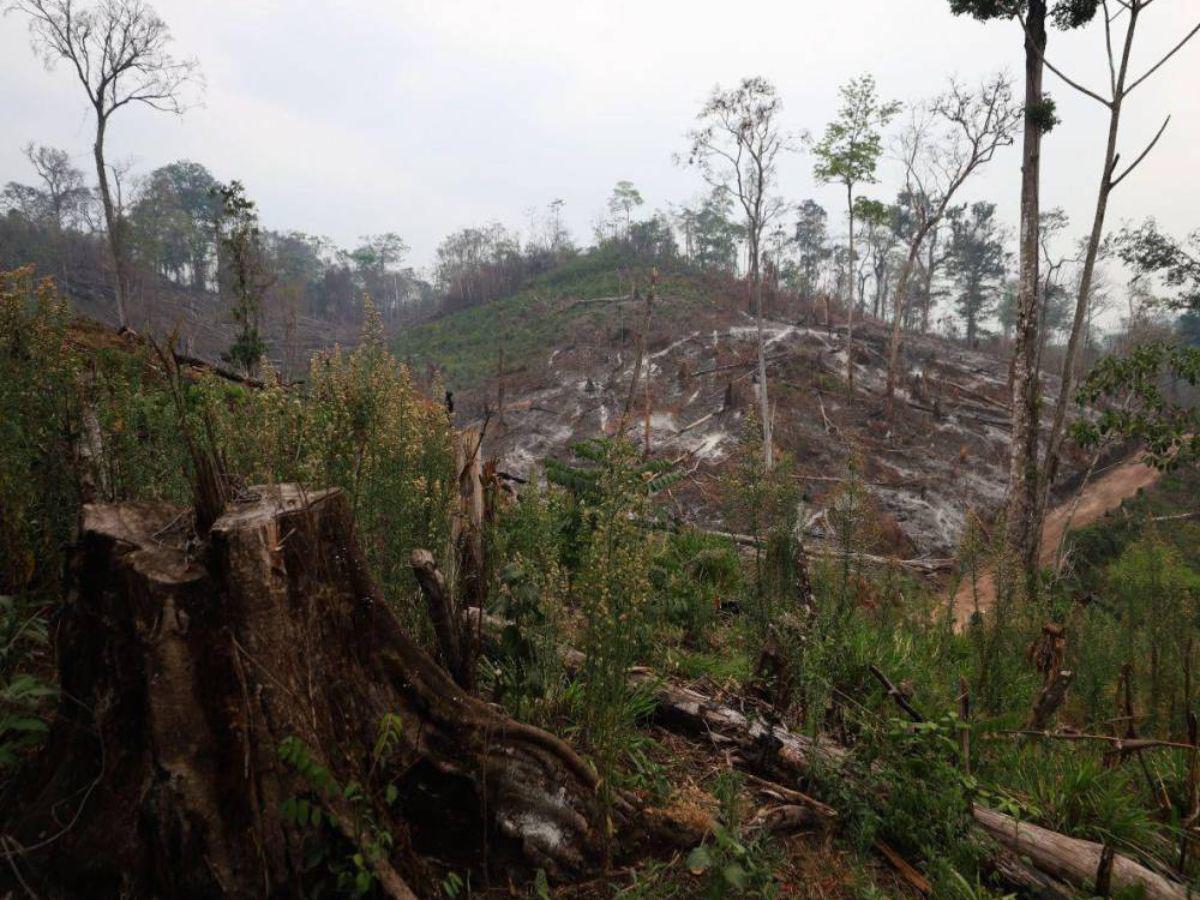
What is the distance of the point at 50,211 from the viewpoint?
5372cm

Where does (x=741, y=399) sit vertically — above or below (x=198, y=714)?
above

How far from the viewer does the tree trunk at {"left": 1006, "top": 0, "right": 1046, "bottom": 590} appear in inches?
384

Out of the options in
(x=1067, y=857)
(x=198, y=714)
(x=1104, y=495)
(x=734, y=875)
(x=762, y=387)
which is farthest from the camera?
(x=1104, y=495)

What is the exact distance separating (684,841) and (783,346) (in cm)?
2897

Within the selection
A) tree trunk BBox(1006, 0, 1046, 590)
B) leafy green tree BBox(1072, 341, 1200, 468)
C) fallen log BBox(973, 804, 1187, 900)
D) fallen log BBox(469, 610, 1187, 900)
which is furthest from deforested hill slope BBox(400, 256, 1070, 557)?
fallen log BBox(973, 804, 1187, 900)

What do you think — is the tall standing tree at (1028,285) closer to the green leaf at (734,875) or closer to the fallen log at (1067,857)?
the fallen log at (1067,857)

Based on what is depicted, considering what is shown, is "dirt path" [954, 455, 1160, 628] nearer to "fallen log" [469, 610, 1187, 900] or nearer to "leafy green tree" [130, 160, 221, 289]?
"fallen log" [469, 610, 1187, 900]

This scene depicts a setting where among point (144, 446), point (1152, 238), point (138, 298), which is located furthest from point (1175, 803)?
point (138, 298)

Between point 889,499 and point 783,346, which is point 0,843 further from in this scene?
point 783,346

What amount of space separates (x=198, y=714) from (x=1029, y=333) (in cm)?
1145

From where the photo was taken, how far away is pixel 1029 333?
1002cm

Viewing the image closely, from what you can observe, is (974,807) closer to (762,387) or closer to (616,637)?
(616,637)

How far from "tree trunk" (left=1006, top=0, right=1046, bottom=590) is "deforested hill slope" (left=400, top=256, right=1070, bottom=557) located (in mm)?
4962

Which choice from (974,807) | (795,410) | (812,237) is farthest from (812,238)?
(974,807)
